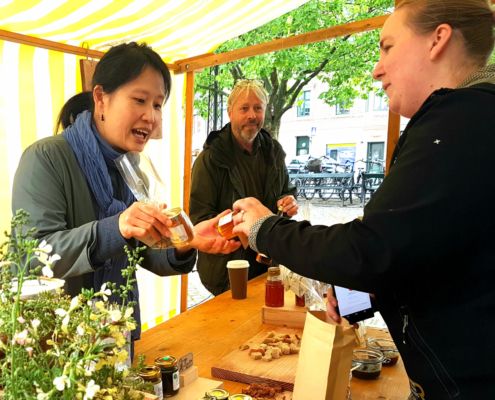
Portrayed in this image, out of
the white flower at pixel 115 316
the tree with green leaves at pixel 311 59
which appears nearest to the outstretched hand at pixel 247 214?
the white flower at pixel 115 316

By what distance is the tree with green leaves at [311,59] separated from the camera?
8.94 metres

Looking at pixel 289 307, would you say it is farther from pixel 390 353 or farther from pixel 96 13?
pixel 96 13

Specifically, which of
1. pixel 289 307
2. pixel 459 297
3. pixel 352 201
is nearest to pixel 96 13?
pixel 289 307

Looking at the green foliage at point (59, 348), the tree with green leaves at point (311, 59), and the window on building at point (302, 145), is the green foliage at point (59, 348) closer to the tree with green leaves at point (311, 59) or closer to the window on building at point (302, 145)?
the tree with green leaves at point (311, 59)

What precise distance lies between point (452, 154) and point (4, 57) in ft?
9.17

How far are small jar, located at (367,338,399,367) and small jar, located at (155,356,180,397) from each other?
26.6 inches

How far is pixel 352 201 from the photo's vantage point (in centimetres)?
1254

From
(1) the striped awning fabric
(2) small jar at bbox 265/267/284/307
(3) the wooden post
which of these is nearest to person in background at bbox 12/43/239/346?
(2) small jar at bbox 265/267/284/307

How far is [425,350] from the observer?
943mm

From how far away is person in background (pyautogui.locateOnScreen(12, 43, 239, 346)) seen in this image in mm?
1412

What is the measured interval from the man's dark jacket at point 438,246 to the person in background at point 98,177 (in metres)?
0.78

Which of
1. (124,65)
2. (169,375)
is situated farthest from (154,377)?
(124,65)

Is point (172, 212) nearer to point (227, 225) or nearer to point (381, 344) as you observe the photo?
point (227, 225)

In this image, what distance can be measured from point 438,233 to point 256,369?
2.61ft
